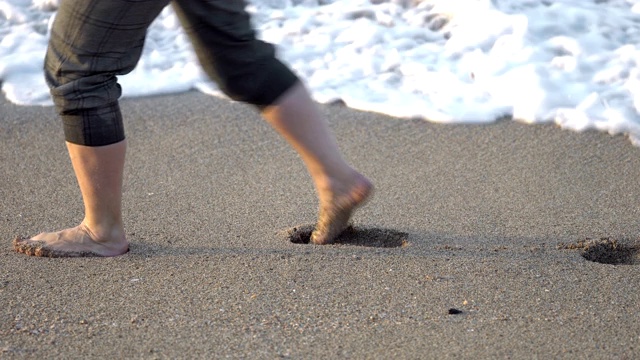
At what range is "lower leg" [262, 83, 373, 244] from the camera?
8.04ft

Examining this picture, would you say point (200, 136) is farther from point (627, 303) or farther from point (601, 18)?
point (601, 18)

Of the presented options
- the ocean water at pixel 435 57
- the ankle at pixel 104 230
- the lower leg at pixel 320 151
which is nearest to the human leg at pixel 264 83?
the lower leg at pixel 320 151

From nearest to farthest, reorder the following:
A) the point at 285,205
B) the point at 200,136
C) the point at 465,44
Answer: the point at 285,205, the point at 200,136, the point at 465,44

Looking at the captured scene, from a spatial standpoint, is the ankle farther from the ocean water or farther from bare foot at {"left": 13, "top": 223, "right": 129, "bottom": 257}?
the ocean water

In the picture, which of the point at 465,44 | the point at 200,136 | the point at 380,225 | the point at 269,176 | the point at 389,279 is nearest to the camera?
the point at 389,279

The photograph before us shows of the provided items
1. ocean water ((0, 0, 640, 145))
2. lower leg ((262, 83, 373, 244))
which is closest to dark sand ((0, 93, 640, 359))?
lower leg ((262, 83, 373, 244))

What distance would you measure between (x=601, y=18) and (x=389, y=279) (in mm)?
3198

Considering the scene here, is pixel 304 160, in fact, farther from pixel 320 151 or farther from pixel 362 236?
pixel 362 236

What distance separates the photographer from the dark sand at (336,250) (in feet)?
6.91

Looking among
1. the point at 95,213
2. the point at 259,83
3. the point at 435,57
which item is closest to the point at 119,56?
the point at 259,83

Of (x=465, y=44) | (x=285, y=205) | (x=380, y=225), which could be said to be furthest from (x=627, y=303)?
(x=465, y=44)

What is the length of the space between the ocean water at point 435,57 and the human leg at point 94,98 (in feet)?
5.68

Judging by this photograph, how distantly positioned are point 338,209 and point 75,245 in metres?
0.77

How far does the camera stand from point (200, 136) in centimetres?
373
